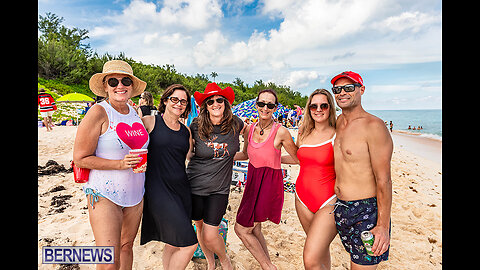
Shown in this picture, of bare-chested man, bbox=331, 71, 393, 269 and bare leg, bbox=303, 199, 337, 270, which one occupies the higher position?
bare-chested man, bbox=331, 71, 393, 269

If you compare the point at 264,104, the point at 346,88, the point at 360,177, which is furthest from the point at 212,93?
the point at 360,177

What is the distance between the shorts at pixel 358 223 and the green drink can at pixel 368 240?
0.17 ft

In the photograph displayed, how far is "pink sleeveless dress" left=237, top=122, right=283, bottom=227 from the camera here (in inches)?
114

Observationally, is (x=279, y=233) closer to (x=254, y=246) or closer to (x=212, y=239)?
(x=254, y=246)

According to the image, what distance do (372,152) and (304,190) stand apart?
78 cm

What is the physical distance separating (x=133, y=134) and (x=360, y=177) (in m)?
2.14

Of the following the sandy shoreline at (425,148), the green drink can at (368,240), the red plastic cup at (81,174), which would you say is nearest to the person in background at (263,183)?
the green drink can at (368,240)

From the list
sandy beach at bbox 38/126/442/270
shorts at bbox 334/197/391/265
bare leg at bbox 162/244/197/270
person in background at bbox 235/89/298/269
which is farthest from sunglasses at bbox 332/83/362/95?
sandy beach at bbox 38/126/442/270

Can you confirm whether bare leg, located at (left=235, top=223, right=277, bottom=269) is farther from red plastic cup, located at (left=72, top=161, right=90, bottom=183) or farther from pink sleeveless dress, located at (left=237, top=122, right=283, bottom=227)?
red plastic cup, located at (left=72, top=161, right=90, bottom=183)

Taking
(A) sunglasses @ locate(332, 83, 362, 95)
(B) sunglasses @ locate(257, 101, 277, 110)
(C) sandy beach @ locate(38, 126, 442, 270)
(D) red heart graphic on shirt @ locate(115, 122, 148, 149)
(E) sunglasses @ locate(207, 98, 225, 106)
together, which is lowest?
(C) sandy beach @ locate(38, 126, 442, 270)

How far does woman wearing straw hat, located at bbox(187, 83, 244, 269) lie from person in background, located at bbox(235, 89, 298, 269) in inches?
11.0

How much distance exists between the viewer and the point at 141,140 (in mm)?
2258

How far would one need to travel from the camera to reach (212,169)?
276 centimetres
